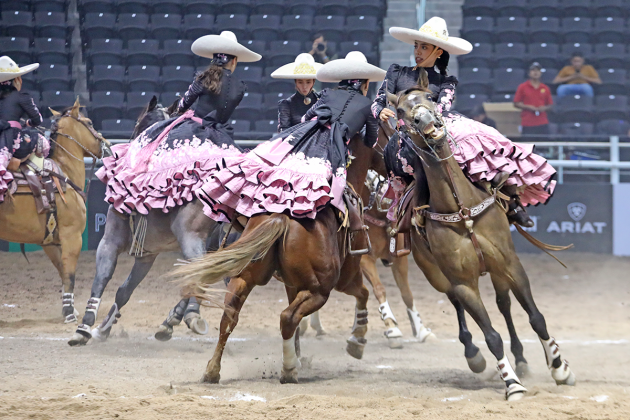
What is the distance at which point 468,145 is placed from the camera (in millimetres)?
5000

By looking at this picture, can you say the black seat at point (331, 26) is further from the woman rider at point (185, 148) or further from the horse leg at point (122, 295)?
the horse leg at point (122, 295)

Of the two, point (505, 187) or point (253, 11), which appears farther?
point (253, 11)

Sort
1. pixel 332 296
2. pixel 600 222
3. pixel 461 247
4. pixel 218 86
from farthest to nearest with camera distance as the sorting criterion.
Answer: pixel 600 222 < pixel 332 296 < pixel 218 86 < pixel 461 247

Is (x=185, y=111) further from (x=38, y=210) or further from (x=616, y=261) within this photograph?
(x=616, y=261)

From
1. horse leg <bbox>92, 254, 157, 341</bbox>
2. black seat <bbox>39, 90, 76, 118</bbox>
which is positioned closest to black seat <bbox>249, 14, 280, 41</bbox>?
black seat <bbox>39, 90, 76, 118</bbox>

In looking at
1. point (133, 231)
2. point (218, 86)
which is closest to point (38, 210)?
Answer: point (133, 231)

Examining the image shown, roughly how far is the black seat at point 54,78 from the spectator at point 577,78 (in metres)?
9.20

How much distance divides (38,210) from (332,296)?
386 centimetres

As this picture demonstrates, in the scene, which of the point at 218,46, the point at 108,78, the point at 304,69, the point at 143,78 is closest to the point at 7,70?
the point at 218,46

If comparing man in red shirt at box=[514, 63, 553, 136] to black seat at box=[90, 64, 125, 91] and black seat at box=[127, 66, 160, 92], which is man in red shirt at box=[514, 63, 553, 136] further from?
black seat at box=[90, 64, 125, 91]

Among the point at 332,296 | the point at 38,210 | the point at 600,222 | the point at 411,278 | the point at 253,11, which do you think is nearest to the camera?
the point at 38,210

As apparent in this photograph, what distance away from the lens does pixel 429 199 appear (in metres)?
5.13

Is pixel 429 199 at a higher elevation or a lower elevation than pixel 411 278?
higher

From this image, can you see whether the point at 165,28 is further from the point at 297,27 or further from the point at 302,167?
the point at 302,167
